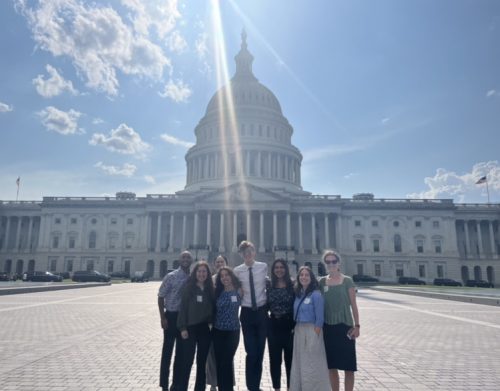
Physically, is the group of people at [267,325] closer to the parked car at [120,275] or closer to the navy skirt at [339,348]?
the navy skirt at [339,348]

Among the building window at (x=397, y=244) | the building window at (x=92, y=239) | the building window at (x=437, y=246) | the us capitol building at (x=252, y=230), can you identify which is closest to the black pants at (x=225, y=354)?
the us capitol building at (x=252, y=230)

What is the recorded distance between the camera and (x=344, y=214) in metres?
76.8

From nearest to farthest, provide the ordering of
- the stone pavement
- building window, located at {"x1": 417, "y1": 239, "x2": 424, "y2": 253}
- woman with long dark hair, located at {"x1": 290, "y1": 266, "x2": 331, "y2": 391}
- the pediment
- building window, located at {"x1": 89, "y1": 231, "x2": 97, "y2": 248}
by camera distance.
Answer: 1. woman with long dark hair, located at {"x1": 290, "y1": 266, "x2": 331, "y2": 391}
2. the stone pavement
3. the pediment
4. building window, located at {"x1": 417, "y1": 239, "x2": 424, "y2": 253}
5. building window, located at {"x1": 89, "y1": 231, "x2": 97, "y2": 248}

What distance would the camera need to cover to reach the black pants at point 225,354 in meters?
6.99

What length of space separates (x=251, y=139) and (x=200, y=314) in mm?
84875

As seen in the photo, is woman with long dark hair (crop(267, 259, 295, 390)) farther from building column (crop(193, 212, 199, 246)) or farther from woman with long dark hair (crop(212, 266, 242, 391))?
building column (crop(193, 212, 199, 246))

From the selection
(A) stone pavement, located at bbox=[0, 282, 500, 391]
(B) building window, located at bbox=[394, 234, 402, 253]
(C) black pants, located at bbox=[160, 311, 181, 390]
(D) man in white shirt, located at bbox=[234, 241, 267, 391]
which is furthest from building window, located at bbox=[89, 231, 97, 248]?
(D) man in white shirt, located at bbox=[234, 241, 267, 391]

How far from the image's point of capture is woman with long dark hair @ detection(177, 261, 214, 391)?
700cm

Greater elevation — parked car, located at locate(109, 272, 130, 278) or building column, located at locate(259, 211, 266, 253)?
building column, located at locate(259, 211, 266, 253)

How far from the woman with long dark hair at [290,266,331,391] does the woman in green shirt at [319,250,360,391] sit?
0.16 m

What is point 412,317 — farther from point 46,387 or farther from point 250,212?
point 250,212

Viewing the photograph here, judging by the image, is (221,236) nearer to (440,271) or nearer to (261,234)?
(261,234)

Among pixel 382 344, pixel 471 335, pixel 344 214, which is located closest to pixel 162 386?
pixel 382 344

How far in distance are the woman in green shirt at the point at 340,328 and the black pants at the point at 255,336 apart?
4.07 ft
